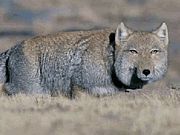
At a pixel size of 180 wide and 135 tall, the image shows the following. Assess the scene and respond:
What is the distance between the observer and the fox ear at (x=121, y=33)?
1515 centimetres

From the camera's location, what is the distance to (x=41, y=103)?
13555 mm

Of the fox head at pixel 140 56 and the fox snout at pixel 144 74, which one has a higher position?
the fox head at pixel 140 56

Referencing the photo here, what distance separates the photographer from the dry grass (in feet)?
36.4

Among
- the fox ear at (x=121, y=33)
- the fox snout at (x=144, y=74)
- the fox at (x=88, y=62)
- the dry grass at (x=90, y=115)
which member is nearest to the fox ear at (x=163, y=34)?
the fox at (x=88, y=62)

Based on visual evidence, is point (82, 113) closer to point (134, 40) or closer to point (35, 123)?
point (35, 123)

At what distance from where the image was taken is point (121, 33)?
15219 millimetres

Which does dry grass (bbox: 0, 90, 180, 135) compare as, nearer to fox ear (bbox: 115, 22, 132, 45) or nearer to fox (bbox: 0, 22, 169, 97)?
fox (bbox: 0, 22, 169, 97)

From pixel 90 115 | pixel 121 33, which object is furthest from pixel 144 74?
pixel 90 115

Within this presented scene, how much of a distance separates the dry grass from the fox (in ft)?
2.12

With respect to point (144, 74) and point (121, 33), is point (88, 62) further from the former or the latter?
point (144, 74)

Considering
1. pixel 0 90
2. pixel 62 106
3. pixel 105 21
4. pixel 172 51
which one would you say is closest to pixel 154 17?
pixel 105 21

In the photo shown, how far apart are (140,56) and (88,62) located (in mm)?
972

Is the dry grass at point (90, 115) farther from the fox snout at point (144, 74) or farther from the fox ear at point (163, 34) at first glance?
the fox ear at point (163, 34)

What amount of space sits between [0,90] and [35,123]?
4810 millimetres
